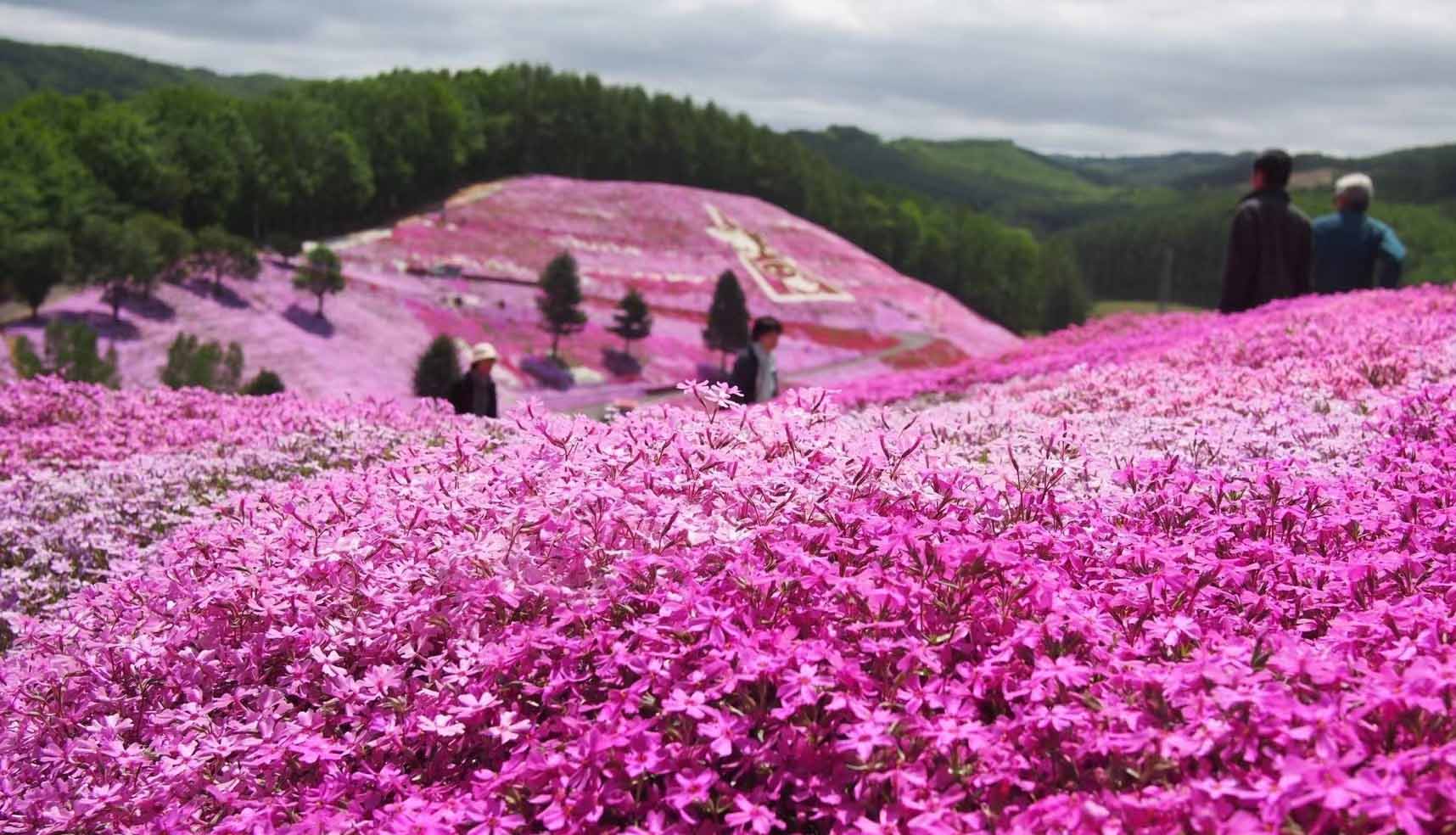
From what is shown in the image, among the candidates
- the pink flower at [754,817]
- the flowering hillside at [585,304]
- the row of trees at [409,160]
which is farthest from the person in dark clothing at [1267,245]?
the row of trees at [409,160]

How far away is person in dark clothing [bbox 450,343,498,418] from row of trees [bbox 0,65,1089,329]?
1483 inches

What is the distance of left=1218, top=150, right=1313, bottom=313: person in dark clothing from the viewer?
1300 cm

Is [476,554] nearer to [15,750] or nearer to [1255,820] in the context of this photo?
[15,750]

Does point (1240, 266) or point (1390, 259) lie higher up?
point (1390, 259)

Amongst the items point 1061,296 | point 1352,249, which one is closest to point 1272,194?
point 1352,249

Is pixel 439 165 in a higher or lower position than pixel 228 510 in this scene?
higher

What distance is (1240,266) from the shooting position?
45.2 feet

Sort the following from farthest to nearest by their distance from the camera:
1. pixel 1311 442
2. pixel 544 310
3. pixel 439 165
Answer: pixel 439 165, pixel 544 310, pixel 1311 442

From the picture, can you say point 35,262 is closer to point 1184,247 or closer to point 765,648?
point 765,648

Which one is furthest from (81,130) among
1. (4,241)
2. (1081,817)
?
(1081,817)

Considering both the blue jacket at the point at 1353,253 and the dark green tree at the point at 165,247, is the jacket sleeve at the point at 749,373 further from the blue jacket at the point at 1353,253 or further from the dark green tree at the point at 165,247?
the dark green tree at the point at 165,247

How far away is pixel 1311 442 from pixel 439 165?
72.1m

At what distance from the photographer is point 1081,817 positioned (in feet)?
8.78

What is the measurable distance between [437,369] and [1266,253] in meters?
28.0
